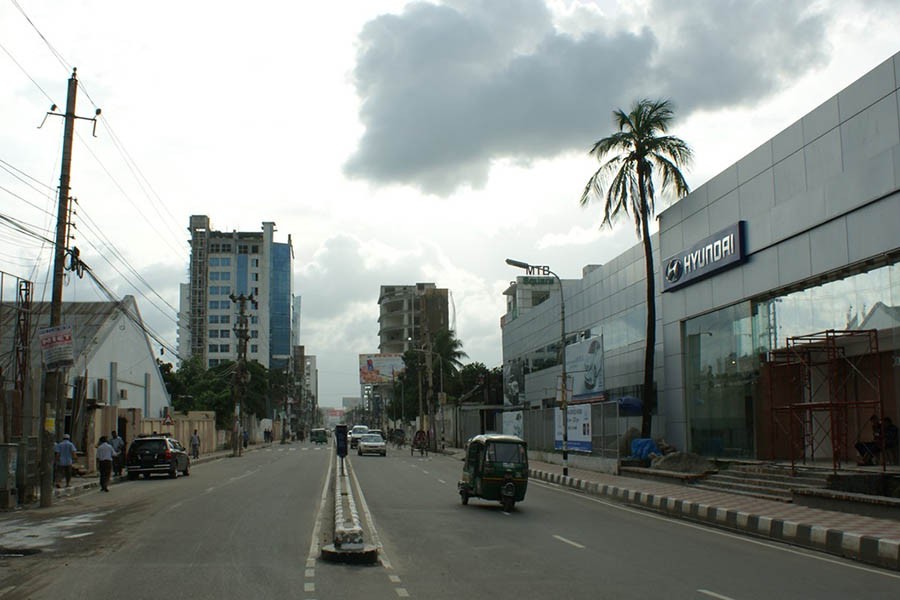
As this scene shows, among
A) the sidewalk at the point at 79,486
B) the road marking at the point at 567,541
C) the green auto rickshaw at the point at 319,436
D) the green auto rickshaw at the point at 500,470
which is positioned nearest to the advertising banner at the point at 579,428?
the green auto rickshaw at the point at 500,470

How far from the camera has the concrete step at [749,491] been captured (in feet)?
71.7

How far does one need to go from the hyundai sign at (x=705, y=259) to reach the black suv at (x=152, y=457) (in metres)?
21.3

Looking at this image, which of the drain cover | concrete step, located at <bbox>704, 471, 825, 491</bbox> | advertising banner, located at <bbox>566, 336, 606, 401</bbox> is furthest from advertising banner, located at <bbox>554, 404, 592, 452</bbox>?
the drain cover

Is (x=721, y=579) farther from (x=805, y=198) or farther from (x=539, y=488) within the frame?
(x=539, y=488)

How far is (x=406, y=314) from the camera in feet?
454

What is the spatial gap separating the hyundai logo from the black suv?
843 inches

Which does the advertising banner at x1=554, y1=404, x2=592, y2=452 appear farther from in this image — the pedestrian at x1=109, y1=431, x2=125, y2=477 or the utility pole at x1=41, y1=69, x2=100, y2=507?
the utility pole at x1=41, y1=69, x2=100, y2=507

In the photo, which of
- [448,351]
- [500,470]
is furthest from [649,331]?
[448,351]

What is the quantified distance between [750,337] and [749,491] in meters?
6.10

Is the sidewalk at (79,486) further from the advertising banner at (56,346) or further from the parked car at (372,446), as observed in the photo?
the parked car at (372,446)

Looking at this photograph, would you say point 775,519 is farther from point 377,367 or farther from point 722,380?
point 377,367

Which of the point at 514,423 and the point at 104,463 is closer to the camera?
the point at 104,463

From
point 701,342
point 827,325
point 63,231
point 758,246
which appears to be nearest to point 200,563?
point 63,231

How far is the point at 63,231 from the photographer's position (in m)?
23.3
